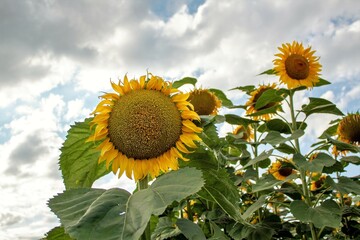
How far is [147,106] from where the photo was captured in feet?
5.74

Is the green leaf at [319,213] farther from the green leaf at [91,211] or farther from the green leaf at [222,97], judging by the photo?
the green leaf at [91,211]

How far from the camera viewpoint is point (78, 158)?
5.84ft

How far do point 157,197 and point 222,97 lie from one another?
2281 millimetres

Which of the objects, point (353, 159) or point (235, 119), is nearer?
point (353, 159)

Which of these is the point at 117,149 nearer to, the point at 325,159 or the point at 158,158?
the point at 158,158

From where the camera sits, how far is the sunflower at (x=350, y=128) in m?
4.04

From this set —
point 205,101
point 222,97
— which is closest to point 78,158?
point 205,101

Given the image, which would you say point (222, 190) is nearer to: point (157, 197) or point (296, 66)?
point (157, 197)

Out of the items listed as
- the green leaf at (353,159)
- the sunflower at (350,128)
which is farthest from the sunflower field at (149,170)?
the sunflower at (350,128)

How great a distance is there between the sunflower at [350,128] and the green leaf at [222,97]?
1.23 metres

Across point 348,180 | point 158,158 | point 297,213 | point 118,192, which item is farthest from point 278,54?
point 118,192

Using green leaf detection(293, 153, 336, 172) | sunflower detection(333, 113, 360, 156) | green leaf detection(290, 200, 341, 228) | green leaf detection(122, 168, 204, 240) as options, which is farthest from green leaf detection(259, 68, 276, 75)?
green leaf detection(122, 168, 204, 240)

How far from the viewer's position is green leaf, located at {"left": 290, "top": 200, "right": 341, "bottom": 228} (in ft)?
8.86

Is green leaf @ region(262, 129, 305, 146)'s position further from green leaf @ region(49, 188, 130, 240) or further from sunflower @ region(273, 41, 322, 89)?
green leaf @ region(49, 188, 130, 240)
